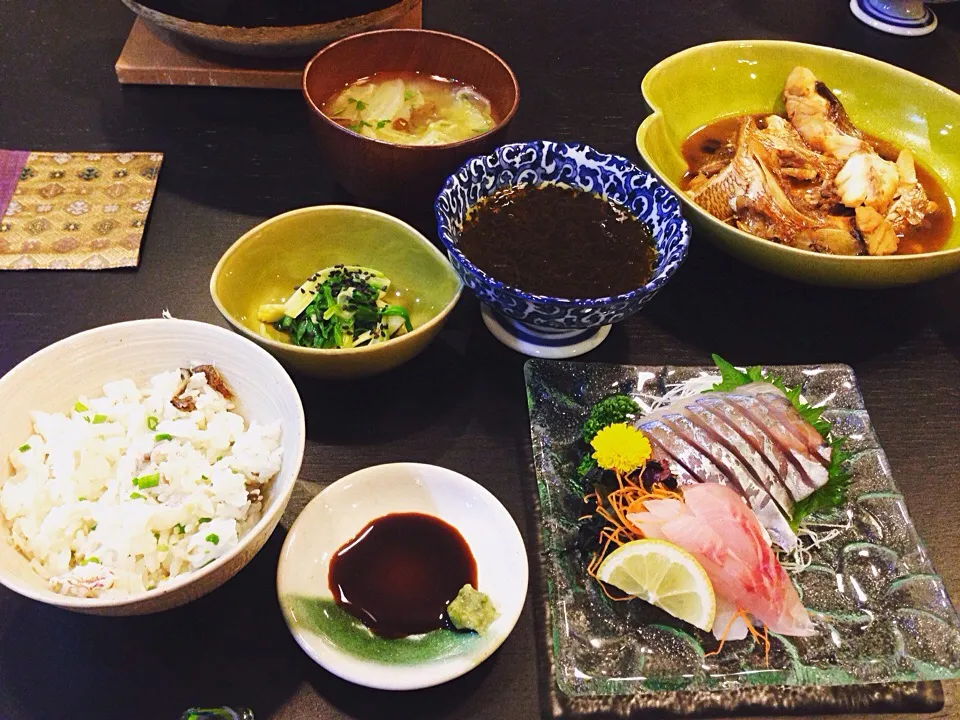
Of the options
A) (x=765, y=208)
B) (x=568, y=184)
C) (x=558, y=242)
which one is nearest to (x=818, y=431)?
(x=765, y=208)

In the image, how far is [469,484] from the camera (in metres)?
1.52

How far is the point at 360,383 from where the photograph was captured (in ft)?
5.99

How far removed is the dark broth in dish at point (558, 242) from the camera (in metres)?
1.77

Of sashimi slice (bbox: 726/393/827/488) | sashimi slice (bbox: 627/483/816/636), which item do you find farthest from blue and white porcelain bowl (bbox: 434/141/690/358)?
sashimi slice (bbox: 627/483/816/636)

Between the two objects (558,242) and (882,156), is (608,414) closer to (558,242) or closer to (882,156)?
(558,242)

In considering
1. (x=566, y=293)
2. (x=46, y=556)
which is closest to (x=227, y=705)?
(x=46, y=556)

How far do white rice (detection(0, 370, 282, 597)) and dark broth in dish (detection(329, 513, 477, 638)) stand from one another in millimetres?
227

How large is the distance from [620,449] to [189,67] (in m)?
2.02

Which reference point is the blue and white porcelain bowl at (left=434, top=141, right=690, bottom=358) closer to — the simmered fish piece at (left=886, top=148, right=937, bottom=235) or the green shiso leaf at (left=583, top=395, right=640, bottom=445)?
the green shiso leaf at (left=583, top=395, right=640, bottom=445)

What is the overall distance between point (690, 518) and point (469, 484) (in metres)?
0.46

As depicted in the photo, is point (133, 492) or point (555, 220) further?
point (555, 220)

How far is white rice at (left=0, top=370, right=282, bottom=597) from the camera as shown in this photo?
127cm

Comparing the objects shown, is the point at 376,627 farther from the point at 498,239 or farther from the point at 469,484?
the point at 498,239

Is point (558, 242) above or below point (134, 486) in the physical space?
above
